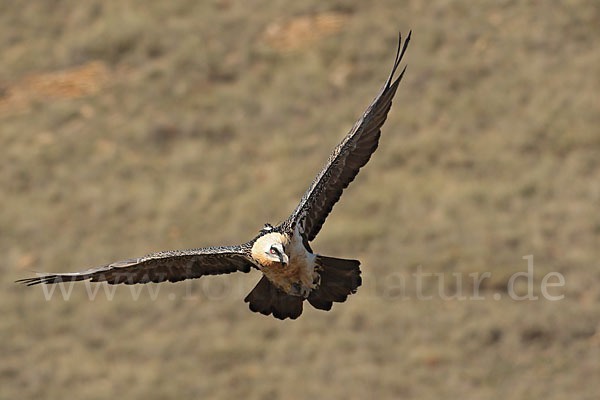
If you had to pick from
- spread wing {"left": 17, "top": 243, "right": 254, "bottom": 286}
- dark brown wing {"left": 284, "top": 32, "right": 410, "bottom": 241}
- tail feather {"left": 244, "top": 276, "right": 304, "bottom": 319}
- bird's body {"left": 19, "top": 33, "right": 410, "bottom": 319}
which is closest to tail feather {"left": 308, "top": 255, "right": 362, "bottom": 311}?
bird's body {"left": 19, "top": 33, "right": 410, "bottom": 319}

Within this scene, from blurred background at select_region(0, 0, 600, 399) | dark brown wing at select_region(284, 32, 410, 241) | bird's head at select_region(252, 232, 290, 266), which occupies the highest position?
blurred background at select_region(0, 0, 600, 399)

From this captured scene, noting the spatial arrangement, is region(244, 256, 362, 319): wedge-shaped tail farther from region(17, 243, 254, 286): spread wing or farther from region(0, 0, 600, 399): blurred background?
region(0, 0, 600, 399): blurred background

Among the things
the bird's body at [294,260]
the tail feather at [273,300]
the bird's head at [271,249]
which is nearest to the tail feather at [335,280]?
the bird's body at [294,260]

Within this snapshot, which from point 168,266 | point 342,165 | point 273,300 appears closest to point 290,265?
point 273,300

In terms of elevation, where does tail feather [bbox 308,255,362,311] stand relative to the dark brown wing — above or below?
Result: below

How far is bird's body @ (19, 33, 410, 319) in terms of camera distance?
9875 millimetres

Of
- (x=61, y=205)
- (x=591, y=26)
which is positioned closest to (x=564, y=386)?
(x=591, y=26)

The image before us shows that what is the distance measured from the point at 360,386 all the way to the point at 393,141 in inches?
233

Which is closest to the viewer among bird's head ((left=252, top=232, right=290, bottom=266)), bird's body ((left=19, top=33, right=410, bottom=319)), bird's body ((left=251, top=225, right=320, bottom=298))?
bird's head ((left=252, top=232, right=290, bottom=266))

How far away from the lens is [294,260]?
9.98 metres

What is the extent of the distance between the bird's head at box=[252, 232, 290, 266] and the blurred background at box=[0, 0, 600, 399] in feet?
28.6

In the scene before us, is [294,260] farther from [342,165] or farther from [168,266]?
[168,266]

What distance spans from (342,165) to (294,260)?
1.23 meters

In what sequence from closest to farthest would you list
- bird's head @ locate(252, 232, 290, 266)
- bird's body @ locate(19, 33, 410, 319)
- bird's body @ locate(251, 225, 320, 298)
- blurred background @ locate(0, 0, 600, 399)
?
bird's head @ locate(252, 232, 290, 266) → bird's body @ locate(251, 225, 320, 298) → bird's body @ locate(19, 33, 410, 319) → blurred background @ locate(0, 0, 600, 399)
